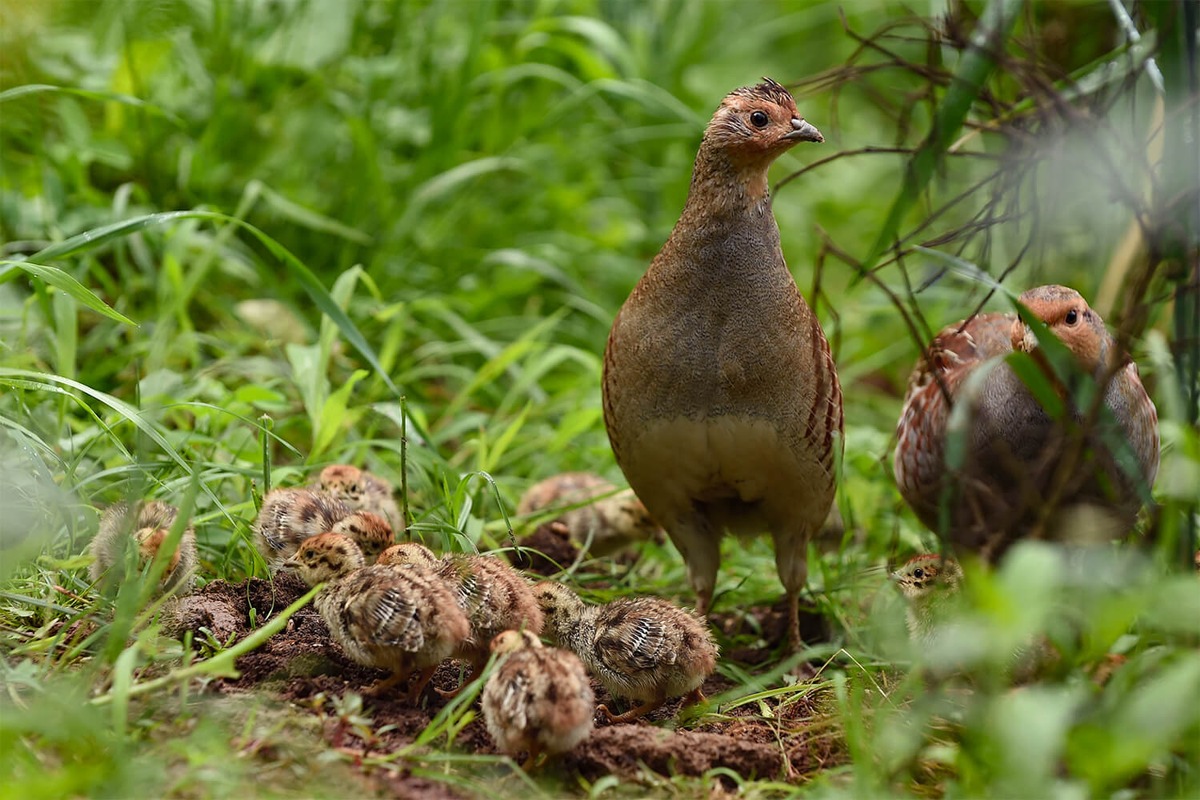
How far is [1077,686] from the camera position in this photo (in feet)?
8.36

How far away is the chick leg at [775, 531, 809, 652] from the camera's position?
4055mm

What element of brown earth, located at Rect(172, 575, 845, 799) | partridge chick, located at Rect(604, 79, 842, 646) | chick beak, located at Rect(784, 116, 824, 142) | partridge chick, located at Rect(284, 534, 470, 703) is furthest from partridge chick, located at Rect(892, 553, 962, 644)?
chick beak, located at Rect(784, 116, 824, 142)

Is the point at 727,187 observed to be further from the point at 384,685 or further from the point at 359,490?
the point at 384,685

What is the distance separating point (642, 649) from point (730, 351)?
0.95 m

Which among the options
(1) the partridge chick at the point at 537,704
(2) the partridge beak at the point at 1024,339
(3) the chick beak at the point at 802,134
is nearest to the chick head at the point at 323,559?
(1) the partridge chick at the point at 537,704

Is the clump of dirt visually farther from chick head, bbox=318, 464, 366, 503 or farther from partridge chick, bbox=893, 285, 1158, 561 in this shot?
partridge chick, bbox=893, 285, 1158, 561

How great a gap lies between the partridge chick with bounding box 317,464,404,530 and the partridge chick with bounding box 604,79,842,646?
731 mm

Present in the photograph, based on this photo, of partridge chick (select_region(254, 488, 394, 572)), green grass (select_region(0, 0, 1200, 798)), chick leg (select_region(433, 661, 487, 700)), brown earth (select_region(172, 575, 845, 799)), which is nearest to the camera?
green grass (select_region(0, 0, 1200, 798))

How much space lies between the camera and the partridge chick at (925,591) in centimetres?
312

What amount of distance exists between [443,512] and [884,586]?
1.39 metres

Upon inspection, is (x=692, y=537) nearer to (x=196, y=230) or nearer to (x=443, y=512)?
(x=443, y=512)

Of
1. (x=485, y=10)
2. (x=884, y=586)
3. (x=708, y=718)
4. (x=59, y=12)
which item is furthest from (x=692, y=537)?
(x=59, y=12)

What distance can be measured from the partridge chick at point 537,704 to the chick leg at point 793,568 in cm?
140

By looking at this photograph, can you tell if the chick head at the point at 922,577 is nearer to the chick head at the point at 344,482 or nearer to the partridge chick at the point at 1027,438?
the partridge chick at the point at 1027,438
